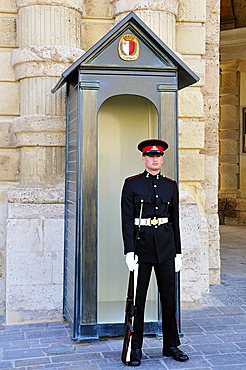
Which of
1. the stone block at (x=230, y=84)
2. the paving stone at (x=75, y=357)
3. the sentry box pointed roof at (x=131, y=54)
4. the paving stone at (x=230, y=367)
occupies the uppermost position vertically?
the stone block at (x=230, y=84)

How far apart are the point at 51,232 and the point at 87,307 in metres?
1.04

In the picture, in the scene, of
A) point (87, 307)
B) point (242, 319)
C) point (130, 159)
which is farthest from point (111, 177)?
point (242, 319)

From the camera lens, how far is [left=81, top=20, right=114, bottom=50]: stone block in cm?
675

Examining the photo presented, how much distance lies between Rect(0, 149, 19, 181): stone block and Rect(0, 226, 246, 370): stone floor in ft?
4.84

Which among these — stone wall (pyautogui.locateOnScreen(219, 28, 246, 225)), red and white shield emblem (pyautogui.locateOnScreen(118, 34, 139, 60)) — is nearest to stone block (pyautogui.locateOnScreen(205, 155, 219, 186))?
red and white shield emblem (pyautogui.locateOnScreen(118, 34, 139, 60))

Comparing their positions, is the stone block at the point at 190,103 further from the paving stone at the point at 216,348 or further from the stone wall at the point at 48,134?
the paving stone at the point at 216,348

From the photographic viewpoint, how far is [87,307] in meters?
5.35

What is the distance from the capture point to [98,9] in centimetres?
681

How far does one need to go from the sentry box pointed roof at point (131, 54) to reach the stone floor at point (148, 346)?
2203 millimetres

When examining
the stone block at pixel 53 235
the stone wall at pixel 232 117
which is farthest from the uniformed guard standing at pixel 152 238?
the stone wall at pixel 232 117

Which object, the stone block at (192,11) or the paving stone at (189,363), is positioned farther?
the stone block at (192,11)

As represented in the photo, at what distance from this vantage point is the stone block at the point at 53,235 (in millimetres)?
6137

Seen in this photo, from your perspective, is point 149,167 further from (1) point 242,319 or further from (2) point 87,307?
(1) point 242,319

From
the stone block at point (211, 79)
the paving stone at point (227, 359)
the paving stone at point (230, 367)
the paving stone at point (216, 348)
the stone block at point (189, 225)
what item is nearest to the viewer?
the paving stone at point (230, 367)
